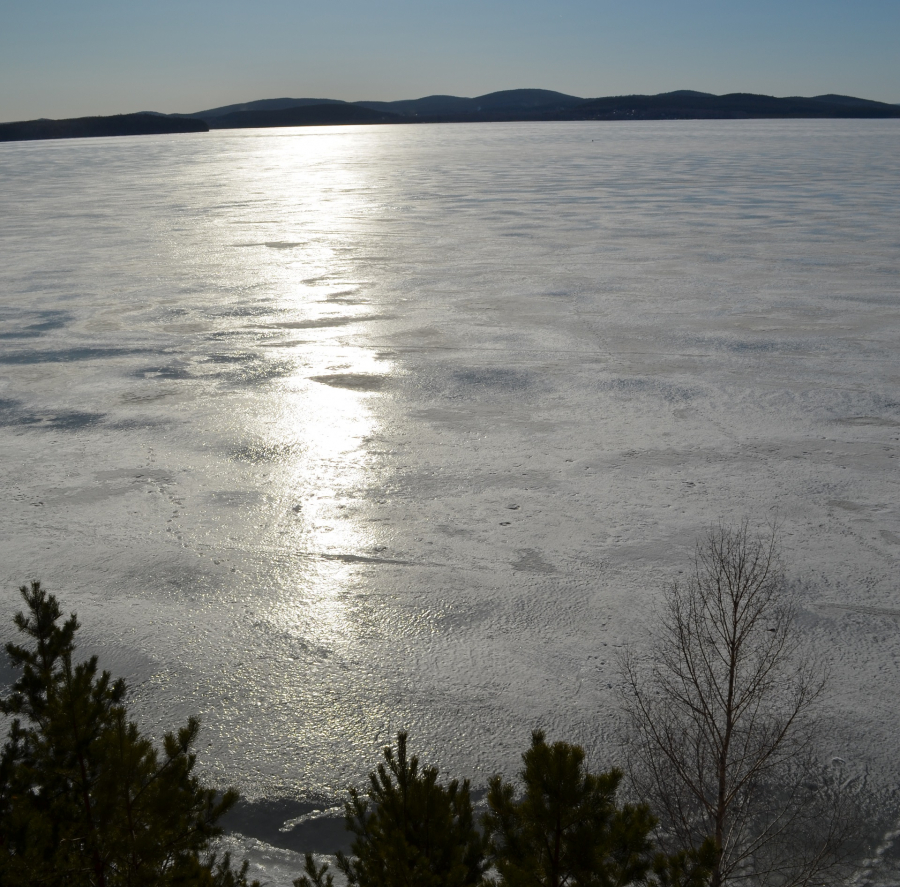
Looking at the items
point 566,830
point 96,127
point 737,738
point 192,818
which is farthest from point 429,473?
point 96,127

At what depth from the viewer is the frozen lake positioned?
4504 millimetres

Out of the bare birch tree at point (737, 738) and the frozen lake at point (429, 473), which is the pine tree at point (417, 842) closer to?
the bare birch tree at point (737, 738)

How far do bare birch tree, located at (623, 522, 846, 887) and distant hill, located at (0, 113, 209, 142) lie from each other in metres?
121

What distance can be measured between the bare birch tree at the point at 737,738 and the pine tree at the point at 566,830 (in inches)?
32.4

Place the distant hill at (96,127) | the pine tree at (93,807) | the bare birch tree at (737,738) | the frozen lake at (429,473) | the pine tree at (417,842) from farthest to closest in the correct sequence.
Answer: the distant hill at (96,127)
the frozen lake at (429,473)
the bare birch tree at (737,738)
the pine tree at (93,807)
the pine tree at (417,842)

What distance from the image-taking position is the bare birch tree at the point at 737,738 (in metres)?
3.52

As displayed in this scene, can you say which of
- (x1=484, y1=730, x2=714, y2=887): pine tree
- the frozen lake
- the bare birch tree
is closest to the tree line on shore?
(x1=484, y1=730, x2=714, y2=887): pine tree

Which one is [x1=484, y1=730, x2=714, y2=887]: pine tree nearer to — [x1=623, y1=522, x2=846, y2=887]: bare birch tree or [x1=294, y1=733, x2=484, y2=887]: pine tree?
[x1=294, y1=733, x2=484, y2=887]: pine tree

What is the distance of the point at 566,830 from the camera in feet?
7.11

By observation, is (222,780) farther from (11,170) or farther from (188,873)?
(11,170)

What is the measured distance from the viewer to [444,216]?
22.3 m

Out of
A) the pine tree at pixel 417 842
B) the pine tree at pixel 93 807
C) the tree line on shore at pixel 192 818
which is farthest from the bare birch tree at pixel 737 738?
the pine tree at pixel 93 807

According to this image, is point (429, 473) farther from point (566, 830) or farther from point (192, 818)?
point (566, 830)

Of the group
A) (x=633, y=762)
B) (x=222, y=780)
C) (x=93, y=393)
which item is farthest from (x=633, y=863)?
(x=93, y=393)
